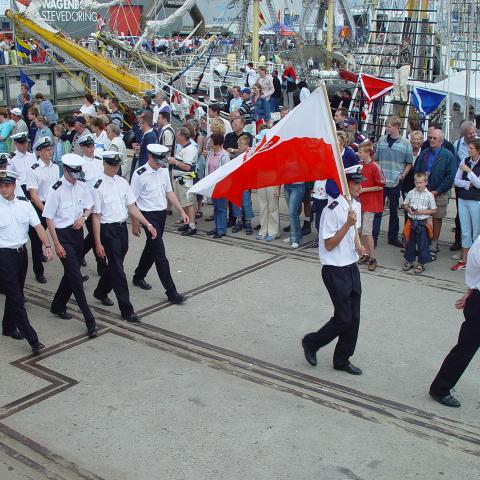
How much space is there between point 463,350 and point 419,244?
373cm

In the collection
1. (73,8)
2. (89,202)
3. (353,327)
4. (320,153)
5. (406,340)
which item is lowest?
(406,340)

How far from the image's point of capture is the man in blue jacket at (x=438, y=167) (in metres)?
9.51

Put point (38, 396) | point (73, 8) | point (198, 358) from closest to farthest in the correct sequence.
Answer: point (38, 396) < point (198, 358) < point (73, 8)

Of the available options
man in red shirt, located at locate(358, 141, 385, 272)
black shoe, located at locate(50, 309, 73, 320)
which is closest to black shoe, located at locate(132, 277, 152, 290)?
black shoe, located at locate(50, 309, 73, 320)

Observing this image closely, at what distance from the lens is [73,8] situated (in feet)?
146

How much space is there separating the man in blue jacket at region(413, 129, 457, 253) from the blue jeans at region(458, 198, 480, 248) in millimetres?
582

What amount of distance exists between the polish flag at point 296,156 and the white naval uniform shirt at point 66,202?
174 centimetres

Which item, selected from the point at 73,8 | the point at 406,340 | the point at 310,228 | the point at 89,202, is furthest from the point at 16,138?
the point at 73,8

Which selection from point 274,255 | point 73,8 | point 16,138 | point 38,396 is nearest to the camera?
point 38,396

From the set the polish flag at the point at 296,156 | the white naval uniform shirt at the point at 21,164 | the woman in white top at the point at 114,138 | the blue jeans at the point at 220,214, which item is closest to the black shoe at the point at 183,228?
the blue jeans at the point at 220,214

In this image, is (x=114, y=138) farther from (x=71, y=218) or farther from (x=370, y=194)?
(x=370, y=194)

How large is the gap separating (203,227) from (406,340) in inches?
206

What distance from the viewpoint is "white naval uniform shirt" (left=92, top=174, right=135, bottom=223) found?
734 cm

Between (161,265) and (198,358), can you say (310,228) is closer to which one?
(161,265)
